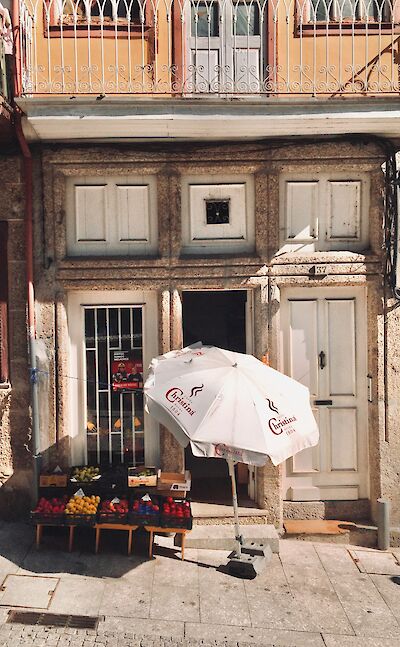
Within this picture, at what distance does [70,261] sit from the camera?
7.36 meters

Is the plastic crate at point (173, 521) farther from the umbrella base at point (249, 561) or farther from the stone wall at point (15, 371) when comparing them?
the stone wall at point (15, 371)

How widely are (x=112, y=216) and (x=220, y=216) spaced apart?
4.51 ft

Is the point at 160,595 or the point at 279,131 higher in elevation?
the point at 279,131

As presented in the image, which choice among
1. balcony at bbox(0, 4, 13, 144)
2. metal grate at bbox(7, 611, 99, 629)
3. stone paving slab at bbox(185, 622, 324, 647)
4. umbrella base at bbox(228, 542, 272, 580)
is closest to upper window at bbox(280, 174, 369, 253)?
balcony at bbox(0, 4, 13, 144)

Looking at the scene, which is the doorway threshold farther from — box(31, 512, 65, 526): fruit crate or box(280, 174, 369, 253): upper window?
box(280, 174, 369, 253): upper window

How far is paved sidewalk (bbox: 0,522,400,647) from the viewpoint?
212 inches

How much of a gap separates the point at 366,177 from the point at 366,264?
1.12 metres

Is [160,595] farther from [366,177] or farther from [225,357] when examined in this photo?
[366,177]

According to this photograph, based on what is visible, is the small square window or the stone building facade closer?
the stone building facade

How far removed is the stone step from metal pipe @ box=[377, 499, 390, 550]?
1299 mm

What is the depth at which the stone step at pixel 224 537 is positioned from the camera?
7012 mm

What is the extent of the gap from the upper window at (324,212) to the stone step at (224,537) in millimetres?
3482

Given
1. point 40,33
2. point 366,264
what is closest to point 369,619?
point 366,264

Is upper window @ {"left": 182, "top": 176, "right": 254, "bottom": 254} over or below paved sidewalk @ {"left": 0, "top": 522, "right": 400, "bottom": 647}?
over
